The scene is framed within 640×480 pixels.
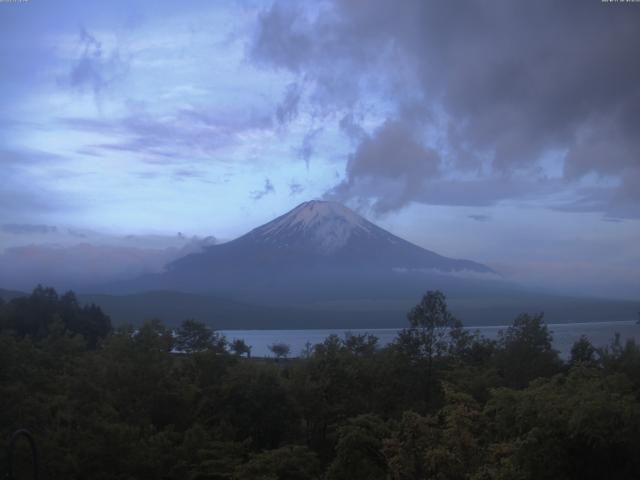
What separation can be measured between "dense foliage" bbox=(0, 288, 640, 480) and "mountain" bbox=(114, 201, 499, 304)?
71.5 metres

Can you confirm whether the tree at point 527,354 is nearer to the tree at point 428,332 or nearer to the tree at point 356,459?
the tree at point 428,332

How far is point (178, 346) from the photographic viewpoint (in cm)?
2533

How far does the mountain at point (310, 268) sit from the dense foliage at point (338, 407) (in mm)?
71519

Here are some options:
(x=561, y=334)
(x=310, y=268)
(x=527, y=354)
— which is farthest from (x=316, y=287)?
(x=527, y=354)

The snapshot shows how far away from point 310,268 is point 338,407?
335 ft

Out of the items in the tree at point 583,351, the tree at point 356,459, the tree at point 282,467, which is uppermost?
the tree at point 583,351

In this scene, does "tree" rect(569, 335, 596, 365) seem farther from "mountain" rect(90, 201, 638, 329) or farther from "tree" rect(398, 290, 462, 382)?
"mountain" rect(90, 201, 638, 329)

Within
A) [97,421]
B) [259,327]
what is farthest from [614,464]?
[259,327]

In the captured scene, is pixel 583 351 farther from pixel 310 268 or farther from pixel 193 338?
pixel 310 268

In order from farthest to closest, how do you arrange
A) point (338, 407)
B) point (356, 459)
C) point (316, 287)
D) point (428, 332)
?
point (316, 287)
point (428, 332)
point (338, 407)
point (356, 459)

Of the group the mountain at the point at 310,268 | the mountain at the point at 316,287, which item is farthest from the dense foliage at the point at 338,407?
the mountain at the point at 310,268

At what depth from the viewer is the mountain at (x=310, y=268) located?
104 meters

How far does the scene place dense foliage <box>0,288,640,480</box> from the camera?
408 inches

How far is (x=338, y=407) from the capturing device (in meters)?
18.2
